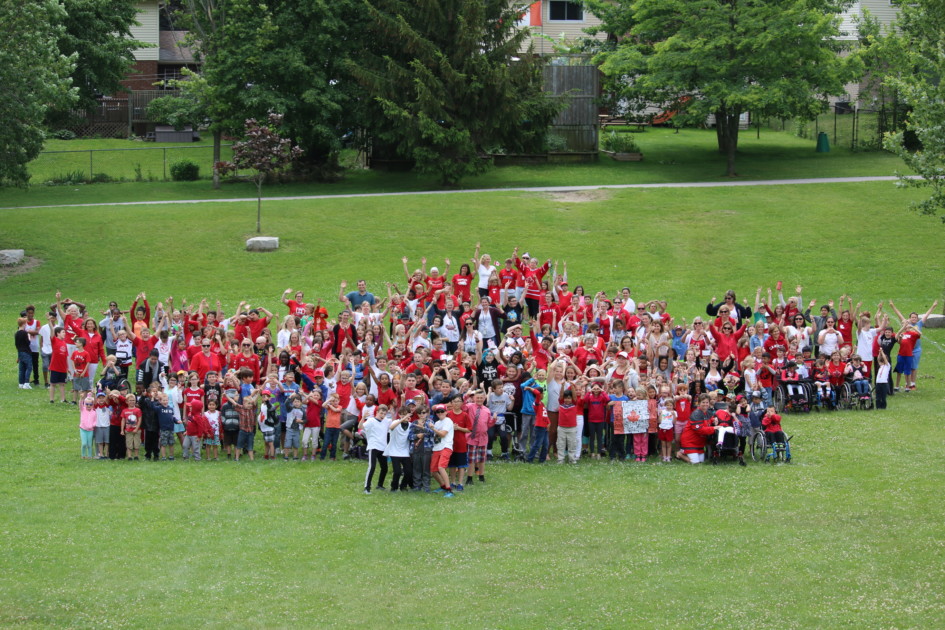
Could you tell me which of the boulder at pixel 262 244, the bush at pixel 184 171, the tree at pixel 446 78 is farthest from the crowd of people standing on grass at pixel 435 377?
the bush at pixel 184 171

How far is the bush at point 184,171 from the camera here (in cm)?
4162

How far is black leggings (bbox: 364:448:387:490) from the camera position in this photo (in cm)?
1456

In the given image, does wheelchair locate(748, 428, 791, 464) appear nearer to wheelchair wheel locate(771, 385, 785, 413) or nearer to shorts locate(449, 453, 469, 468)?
wheelchair wheel locate(771, 385, 785, 413)

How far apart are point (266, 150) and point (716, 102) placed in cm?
1671

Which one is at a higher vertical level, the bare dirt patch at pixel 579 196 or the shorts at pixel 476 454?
→ the bare dirt patch at pixel 579 196

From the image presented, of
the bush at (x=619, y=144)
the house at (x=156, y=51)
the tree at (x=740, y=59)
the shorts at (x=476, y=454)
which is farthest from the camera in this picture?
the house at (x=156, y=51)

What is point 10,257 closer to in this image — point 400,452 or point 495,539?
point 400,452

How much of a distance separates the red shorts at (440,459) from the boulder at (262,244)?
16.8m

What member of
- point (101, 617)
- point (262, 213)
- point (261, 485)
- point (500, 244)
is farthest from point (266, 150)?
point (101, 617)

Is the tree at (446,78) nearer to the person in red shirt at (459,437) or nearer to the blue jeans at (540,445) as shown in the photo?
the blue jeans at (540,445)

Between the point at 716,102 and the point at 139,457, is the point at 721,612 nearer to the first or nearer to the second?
the point at 139,457

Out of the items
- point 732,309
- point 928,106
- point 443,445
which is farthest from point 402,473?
point 928,106

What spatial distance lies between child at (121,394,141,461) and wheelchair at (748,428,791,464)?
9272mm

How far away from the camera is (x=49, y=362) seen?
19.4 meters
